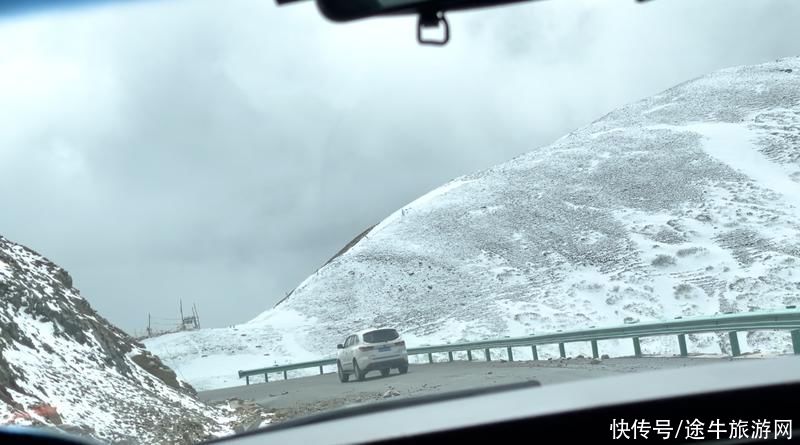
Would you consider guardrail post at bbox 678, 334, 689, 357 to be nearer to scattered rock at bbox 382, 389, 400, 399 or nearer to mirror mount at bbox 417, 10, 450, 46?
scattered rock at bbox 382, 389, 400, 399

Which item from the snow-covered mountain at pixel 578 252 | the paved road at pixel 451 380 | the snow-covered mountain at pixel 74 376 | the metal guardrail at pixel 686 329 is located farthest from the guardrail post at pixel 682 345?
the snow-covered mountain at pixel 578 252

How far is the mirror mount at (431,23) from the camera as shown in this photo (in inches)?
159

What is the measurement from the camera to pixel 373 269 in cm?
7069

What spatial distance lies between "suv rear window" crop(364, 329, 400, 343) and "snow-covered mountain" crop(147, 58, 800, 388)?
998 cm

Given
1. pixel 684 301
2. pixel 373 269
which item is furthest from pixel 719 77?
pixel 684 301

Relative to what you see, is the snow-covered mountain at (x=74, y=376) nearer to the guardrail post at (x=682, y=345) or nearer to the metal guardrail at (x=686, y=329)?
the metal guardrail at (x=686, y=329)

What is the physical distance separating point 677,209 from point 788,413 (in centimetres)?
6994

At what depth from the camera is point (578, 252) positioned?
65562 mm

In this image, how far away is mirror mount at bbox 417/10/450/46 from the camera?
4.04 meters

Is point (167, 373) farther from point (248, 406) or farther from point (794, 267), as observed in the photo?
point (794, 267)

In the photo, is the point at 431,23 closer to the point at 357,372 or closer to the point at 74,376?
the point at 74,376

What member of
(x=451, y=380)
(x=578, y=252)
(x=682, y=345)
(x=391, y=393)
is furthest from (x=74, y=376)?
(x=578, y=252)

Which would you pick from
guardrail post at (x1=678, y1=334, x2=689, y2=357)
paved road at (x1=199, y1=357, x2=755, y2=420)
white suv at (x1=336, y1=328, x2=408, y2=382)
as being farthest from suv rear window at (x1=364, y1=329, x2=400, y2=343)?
guardrail post at (x1=678, y1=334, x2=689, y2=357)

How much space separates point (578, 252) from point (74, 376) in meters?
53.2
